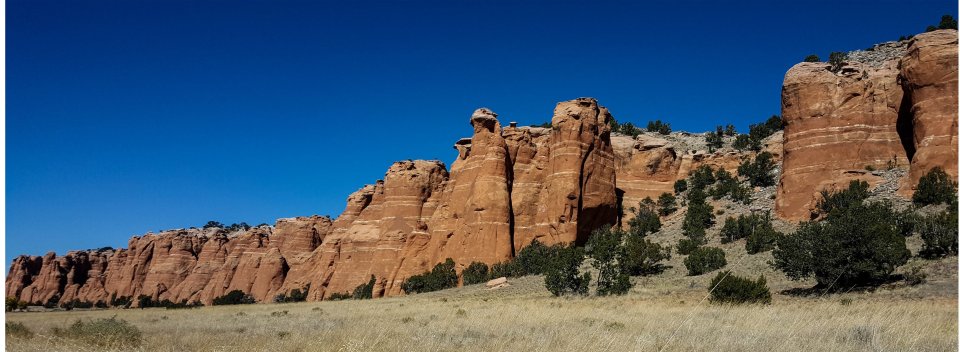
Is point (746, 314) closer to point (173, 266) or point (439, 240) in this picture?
point (439, 240)

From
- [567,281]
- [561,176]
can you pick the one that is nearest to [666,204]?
[561,176]

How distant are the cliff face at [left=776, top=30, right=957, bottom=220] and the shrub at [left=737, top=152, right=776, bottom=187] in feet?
25.8

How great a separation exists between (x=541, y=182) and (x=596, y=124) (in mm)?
7716

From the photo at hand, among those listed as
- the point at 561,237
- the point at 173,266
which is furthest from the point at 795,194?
the point at 173,266

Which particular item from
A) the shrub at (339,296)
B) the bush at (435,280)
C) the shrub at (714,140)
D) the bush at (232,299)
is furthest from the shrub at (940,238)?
the bush at (232,299)

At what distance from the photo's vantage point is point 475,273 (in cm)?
5466

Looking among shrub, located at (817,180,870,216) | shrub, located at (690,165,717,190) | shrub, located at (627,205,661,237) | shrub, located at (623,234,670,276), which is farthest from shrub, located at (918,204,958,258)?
shrub, located at (690,165,717,190)

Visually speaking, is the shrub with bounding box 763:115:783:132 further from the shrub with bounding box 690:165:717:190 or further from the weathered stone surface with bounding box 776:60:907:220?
the weathered stone surface with bounding box 776:60:907:220

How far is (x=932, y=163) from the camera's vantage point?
40.5 meters

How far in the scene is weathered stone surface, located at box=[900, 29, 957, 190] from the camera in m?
40.7

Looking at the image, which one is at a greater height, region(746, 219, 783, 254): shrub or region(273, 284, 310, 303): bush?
region(746, 219, 783, 254): shrub

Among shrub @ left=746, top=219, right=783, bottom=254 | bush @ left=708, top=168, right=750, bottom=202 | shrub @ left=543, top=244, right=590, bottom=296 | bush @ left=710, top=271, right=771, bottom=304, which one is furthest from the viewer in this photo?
bush @ left=708, top=168, right=750, bottom=202

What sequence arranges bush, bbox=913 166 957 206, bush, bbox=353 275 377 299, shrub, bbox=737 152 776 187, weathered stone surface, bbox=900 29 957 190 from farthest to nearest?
bush, bbox=353 275 377 299 → shrub, bbox=737 152 776 187 → weathered stone surface, bbox=900 29 957 190 → bush, bbox=913 166 957 206

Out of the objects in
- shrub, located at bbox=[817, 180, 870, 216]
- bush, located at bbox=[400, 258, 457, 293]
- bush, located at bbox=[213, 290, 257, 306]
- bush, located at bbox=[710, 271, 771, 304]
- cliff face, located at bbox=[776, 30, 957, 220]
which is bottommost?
bush, located at bbox=[213, 290, 257, 306]
